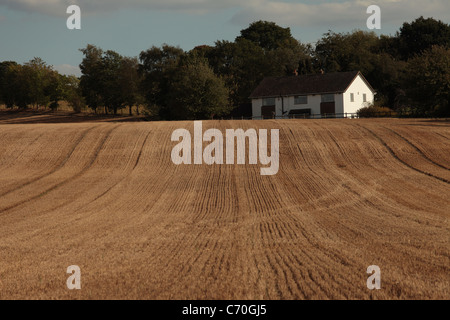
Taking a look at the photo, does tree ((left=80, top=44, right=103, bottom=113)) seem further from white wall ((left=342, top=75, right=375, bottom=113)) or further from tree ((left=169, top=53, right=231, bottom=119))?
white wall ((left=342, top=75, right=375, bottom=113))

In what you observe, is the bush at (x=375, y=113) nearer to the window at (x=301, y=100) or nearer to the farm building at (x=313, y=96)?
the farm building at (x=313, y=96)

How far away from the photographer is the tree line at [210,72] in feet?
279

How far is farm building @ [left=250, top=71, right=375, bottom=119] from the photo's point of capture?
81787 millimetres

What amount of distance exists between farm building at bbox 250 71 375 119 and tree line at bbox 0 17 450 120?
3865 mm

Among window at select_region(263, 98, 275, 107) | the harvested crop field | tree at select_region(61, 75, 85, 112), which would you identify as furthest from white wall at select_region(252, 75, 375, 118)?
tree at select_region(61, 75, 85, 112)

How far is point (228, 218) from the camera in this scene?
21.0 meters

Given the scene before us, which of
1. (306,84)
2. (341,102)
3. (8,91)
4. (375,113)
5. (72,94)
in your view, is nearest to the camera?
(375,113)

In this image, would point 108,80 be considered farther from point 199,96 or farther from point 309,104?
point 309,104

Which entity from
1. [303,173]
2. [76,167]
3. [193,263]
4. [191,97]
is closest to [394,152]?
[303,173]

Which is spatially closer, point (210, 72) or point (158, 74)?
point (210, 72)

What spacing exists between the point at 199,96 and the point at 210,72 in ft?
18.0

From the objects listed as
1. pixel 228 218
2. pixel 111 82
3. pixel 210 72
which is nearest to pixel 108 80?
pixel 111 82

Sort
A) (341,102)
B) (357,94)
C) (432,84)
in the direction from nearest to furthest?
(432,84), (341,102), (357,94)

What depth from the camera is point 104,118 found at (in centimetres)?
10394
